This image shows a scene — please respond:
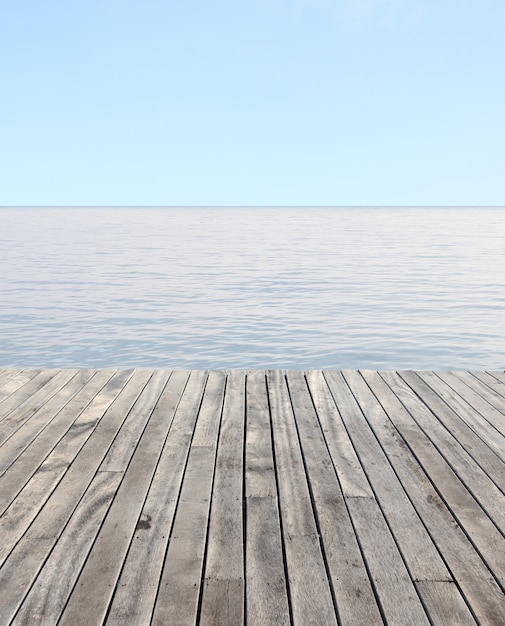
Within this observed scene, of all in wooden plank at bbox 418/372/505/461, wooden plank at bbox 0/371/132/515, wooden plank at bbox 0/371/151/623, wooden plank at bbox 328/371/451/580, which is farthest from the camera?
wooden plank at bbox 418/372/505/461

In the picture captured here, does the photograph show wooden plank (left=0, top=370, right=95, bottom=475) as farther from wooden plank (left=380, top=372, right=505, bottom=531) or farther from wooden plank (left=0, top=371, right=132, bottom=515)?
wooden plank (left=380, top=372, right=505, bottom=531)

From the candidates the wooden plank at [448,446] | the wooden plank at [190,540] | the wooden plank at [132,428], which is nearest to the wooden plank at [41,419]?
the wooden plank at [132,428]

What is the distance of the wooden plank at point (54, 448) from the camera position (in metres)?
2.37

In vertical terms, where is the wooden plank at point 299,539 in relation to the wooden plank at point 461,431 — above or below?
above

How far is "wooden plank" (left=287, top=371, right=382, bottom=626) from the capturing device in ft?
5.42

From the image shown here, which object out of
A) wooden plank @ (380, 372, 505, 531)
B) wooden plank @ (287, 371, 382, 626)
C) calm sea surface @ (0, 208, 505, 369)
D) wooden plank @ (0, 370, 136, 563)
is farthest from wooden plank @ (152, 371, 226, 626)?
calm sea surface @ (0, 208, 505, 369)

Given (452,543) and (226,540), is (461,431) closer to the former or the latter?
(452,543)

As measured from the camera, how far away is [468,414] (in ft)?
10.8

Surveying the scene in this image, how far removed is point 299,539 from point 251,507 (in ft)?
0.83

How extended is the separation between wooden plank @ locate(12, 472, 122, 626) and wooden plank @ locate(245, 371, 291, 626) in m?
0.47

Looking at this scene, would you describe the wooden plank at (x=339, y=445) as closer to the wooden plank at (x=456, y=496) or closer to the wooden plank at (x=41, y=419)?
the wooden plank at (x=456, y=496)

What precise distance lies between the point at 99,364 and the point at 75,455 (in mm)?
4792

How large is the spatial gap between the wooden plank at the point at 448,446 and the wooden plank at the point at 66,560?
127 centimetres

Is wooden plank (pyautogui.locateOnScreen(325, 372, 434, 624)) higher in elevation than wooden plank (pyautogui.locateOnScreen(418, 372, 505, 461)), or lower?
higher
